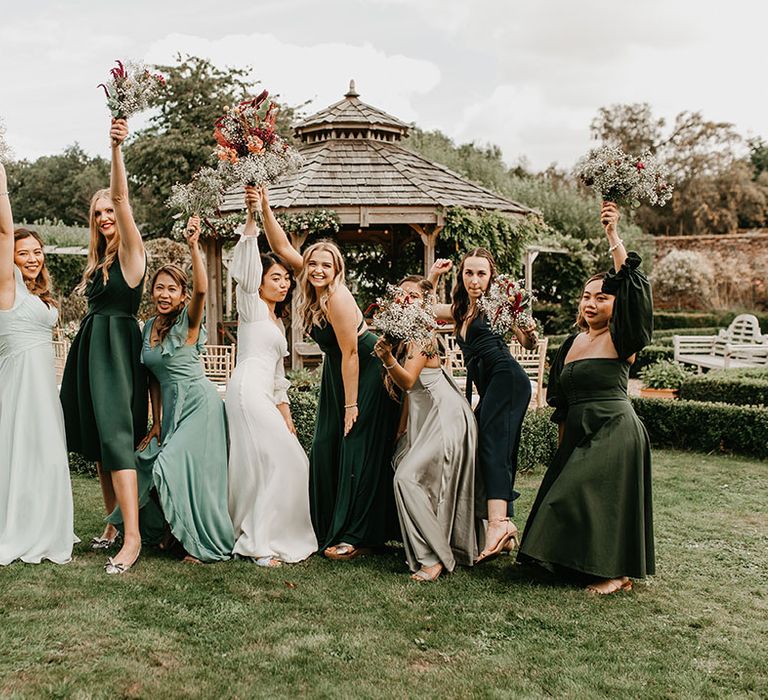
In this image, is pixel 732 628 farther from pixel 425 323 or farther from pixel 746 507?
pixel 746 507

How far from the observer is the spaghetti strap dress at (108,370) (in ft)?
17.5

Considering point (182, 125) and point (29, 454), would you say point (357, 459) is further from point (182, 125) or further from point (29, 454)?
point (182, 125)

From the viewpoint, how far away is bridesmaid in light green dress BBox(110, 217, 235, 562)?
5.45 metres

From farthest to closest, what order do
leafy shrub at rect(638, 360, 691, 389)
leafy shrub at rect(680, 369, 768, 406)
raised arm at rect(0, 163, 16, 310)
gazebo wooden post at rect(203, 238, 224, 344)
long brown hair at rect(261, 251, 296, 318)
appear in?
gazebo wooden post at rect(203, 238, 224, 344), leafy shrub at rect(638, 360, 691, 389), leafy shrub at rect(680, 369, 768, 406), long brown hair at rect(261, 251, 296, 318), raised arm at rect(0, 163, 16, 310)

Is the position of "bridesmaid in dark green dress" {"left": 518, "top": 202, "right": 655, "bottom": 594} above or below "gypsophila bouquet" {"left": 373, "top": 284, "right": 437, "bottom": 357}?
below

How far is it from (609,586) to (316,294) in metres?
2.70

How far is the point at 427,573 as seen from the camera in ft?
17.1

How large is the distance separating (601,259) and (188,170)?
15655 millimetres

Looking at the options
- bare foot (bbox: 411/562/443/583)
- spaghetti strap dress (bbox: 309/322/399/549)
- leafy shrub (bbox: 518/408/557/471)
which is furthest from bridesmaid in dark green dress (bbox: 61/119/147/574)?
leafy shrub (bbox: 518/408/557/471)

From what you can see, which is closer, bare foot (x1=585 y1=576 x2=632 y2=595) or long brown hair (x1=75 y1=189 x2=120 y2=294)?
bare foot (x1=585 y1=576 x2=632 y2=595)

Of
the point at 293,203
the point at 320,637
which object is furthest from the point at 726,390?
the point at 320,637

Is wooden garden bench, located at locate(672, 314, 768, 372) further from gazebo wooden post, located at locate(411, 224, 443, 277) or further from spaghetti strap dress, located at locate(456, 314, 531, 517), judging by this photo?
spaghetti strap dress, located at locate(456, 314, 531, 517)

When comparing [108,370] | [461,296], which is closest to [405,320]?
[461,296]

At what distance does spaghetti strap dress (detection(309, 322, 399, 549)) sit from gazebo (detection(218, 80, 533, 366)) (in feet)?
30.1
